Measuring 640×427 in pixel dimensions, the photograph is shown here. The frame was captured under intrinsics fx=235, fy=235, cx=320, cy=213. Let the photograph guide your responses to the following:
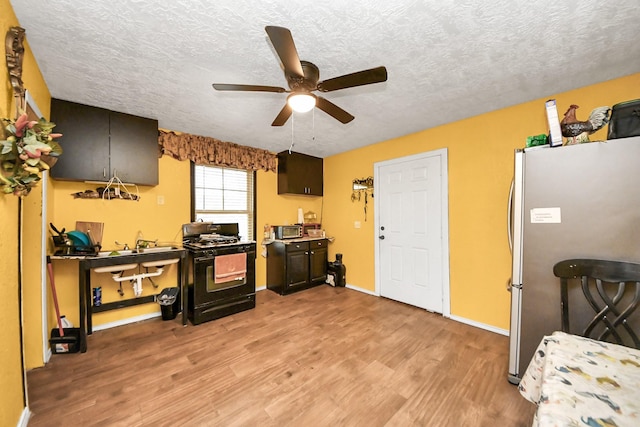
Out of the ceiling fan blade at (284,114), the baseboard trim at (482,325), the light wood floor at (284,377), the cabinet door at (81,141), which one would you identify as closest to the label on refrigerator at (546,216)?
the light wood floor at (284,377)

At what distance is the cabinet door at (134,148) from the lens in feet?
8.78

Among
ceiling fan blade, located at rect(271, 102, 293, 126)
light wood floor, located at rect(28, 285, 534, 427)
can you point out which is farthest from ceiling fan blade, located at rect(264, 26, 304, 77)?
light wood floor, located at rect(28, 285, 534, 427)

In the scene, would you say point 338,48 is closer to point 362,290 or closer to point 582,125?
point 582,125

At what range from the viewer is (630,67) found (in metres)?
1.92

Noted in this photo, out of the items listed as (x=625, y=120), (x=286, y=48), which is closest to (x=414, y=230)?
(x=625, y=120)

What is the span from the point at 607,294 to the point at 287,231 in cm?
365

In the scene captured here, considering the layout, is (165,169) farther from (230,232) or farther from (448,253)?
(448,253)

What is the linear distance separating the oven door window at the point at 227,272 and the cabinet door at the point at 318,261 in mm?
1331

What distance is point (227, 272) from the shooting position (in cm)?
316

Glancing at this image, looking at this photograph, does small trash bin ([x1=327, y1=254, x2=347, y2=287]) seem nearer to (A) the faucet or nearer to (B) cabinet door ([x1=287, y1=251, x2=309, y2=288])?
(B) cabinet door ([x1=287, y1=251, x2=309, y2=288])

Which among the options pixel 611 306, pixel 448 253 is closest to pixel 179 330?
pixel 448 253

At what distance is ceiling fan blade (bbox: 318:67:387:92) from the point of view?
148cm

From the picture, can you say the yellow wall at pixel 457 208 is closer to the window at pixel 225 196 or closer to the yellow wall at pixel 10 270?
the yellow wall at pixel 10 270

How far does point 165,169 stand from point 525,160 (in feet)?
13.2
